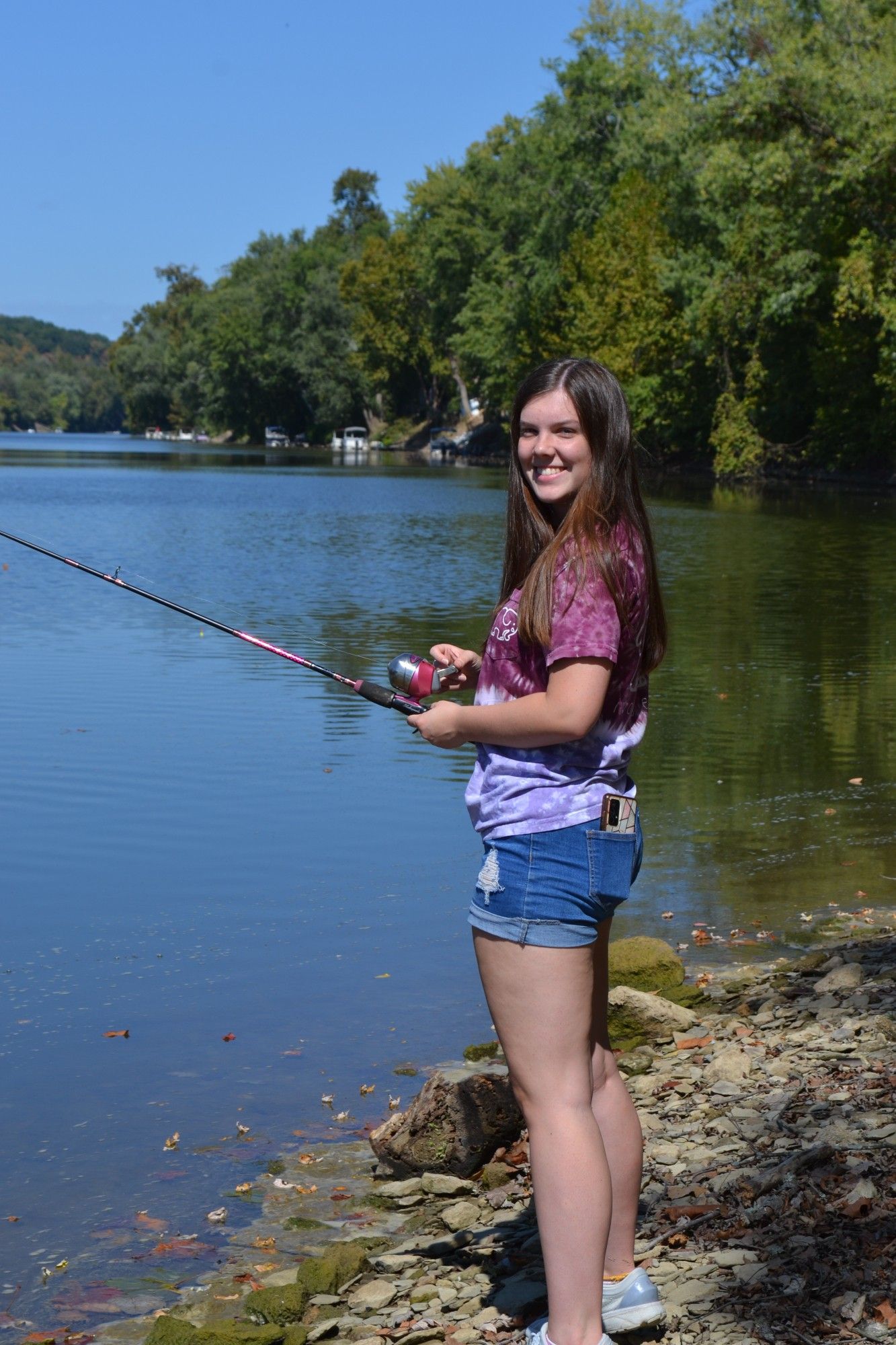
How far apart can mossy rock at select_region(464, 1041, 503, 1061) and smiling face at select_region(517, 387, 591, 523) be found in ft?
9.43

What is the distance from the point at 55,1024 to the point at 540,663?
3.56 m

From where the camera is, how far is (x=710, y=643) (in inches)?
618

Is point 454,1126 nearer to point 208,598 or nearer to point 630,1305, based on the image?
point 630,1305

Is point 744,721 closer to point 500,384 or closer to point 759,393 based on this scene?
point 759,393

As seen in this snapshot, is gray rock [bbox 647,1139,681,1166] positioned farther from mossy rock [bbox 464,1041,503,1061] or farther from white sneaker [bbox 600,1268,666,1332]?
mossy rock [bbox 464,1041,503,1061]

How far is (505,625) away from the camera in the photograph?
3111 millimetres

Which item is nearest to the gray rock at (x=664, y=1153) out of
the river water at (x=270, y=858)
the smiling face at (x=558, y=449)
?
the river water at (x=270, y=858)

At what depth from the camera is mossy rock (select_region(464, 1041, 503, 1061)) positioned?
5.58m

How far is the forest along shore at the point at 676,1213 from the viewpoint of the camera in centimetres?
334

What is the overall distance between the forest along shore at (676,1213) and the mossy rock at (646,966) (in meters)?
0.41

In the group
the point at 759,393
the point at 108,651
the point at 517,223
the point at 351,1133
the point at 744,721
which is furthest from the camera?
the point at 517,223

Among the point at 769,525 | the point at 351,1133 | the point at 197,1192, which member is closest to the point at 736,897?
the point at 351,1133

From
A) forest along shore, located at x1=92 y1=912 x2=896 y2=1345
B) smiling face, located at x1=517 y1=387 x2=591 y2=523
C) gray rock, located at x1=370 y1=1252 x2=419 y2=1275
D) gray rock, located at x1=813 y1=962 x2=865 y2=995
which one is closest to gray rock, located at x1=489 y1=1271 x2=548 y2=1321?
forest along shore, located at x1=92 y1=912 x2=896 y2=1345

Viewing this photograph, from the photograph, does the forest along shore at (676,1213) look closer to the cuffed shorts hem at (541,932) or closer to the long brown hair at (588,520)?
the cuffed shorts hem at (541,932)
